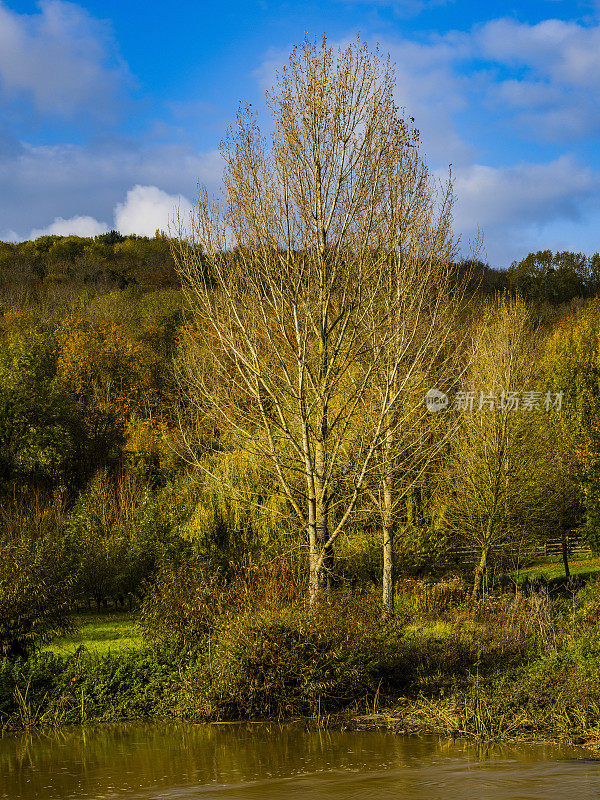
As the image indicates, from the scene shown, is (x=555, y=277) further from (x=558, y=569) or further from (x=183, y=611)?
(x=183, y=611)

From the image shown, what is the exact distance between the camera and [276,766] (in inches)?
340

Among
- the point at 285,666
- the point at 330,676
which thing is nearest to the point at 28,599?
the point at 285,666

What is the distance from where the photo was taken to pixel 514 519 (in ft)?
72.8

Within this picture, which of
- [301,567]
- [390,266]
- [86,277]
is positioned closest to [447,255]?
[390,266]

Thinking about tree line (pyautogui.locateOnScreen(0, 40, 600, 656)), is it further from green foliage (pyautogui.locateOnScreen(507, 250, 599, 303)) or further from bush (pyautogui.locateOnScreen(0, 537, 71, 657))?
green foliage (pyautogui.locateOnScreen(507, 250, 599, 303))

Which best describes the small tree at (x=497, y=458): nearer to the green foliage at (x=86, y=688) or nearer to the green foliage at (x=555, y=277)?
the green foliage at (x=86, y=688)

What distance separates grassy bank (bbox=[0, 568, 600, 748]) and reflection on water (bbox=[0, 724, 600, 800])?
45 cm

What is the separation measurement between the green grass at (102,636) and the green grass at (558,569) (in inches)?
594

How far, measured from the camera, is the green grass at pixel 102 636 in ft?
44.7

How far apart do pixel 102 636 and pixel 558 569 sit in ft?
70.0

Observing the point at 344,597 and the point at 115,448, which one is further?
the point at 115,448

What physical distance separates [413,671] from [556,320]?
41.8 meters

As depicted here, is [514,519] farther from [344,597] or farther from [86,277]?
[86,277]

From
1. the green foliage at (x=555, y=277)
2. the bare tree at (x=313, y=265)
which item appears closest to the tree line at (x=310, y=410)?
the bare tree at (x=313, y=265)
